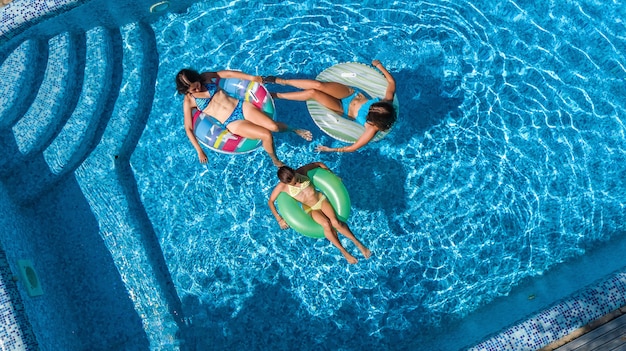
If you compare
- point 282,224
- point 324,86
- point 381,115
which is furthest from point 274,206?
point 381,115

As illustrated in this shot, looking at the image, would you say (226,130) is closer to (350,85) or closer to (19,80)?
(350,85)

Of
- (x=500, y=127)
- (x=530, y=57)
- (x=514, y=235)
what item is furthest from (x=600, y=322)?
(x=530, y=57)

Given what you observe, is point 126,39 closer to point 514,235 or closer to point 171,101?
point 171,101

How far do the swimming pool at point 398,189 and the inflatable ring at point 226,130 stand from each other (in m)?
0.47

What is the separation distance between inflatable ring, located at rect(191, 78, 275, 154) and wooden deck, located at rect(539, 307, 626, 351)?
336 centimetres

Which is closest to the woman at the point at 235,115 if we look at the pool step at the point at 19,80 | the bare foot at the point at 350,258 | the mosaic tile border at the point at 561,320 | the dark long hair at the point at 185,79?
the dark long hair at the point at 185,79

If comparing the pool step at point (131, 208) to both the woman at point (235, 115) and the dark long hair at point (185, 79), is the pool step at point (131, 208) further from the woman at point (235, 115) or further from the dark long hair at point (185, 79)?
the dark long hair at point (185, 79)

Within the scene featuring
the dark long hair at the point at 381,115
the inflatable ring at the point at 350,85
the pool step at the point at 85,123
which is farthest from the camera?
the pool step at the point at 85,123

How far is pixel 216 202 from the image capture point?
5.41m

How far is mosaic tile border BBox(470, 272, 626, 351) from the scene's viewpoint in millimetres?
4328

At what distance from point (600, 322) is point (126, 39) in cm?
566

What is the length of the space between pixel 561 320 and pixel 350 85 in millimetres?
2888

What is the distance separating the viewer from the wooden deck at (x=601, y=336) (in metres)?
4.42

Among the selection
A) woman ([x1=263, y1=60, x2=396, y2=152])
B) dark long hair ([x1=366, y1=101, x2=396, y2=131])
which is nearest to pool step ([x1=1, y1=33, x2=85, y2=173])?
woman ([x1=263, y1=60, x2=396, y2=152])
